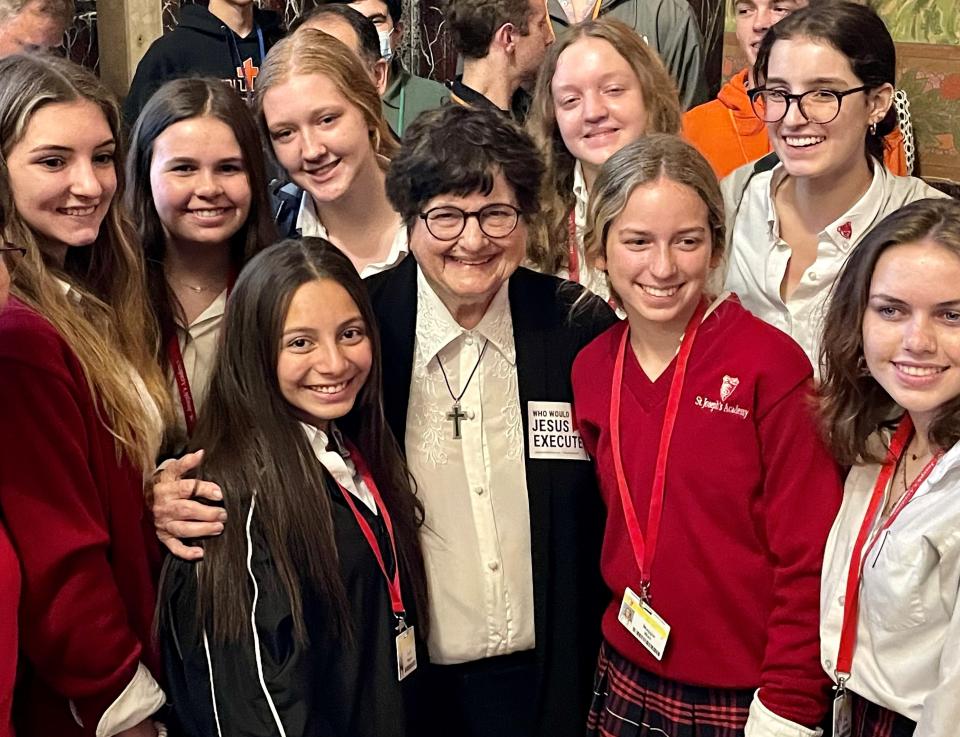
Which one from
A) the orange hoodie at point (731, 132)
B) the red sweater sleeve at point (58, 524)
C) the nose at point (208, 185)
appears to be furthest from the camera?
the orange hoodie at point (731, 132)

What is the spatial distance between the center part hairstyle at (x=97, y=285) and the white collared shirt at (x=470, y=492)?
521 mm

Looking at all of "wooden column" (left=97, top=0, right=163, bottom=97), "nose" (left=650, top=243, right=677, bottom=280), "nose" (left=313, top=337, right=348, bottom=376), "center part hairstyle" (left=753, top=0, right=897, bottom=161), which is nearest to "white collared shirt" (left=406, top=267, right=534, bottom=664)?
"nose" (left=313, top=337, right=348, bottom=376)

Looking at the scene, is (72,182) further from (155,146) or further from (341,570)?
(341,570)

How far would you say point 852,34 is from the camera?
7.53ft

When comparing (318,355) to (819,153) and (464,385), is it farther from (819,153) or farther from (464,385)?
(819,153)

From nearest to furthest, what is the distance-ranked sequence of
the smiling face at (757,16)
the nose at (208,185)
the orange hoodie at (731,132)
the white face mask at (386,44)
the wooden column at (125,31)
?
1. the nose at (208,185)
2. the orange hoodie at (731,132)
3. the smiling face at (757,16)
4. the white face mask at (386,44)
5. the wooden column at (125,31)

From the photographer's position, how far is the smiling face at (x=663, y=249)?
1961mm

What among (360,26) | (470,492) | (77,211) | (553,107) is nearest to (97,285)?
(77,211)

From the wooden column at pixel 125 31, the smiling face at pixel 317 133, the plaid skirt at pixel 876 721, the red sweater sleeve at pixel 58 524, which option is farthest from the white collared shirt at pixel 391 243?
the wooden column at pixel 125 31

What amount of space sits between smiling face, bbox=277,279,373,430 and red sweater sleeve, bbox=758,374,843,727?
75 centimetres

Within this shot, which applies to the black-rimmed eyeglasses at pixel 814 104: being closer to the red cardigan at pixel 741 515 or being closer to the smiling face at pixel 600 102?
the smiling face at pixel 600 102

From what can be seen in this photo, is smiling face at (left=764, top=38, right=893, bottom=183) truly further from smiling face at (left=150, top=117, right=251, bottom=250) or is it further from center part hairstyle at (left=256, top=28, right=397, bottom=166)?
smiling face at (left=150, top=117, right=251, bottom=250)

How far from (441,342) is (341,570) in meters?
0.49

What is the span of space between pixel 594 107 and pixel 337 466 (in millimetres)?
1175
